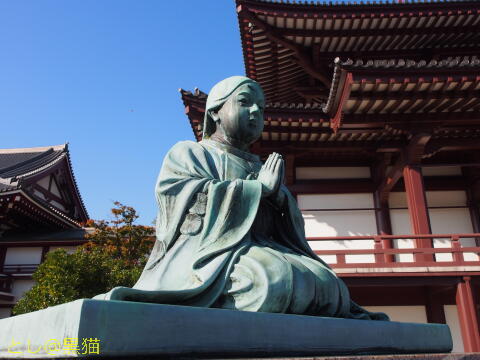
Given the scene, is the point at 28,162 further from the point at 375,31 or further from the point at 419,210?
the point at 419,210

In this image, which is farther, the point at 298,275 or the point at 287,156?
the point at 287,156

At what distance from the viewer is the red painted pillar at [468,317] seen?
8508 mm

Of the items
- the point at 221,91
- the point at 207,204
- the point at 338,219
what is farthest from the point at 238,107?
the point at 338,219

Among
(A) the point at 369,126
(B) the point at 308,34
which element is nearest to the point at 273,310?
(A) the point at 369,126

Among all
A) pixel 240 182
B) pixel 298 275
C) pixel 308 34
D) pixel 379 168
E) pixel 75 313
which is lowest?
pixel 75 313

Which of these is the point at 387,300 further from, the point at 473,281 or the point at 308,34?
the point at 308,34

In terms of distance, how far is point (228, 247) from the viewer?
2273mm

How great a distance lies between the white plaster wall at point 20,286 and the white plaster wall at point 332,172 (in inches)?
486

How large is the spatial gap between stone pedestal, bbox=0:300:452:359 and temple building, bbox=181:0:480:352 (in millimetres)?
7165

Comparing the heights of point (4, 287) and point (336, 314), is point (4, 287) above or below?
above

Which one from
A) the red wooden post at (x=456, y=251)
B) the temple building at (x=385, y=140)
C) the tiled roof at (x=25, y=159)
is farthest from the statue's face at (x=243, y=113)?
the tiled roof at (x=25, y=159)

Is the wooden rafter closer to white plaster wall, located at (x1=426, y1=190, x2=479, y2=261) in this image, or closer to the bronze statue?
white plaster wall, located at (x1=426, y1=190, x2=479, y2=261)

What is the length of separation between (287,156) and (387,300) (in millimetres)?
4314

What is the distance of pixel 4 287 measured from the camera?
17000 millimetres
